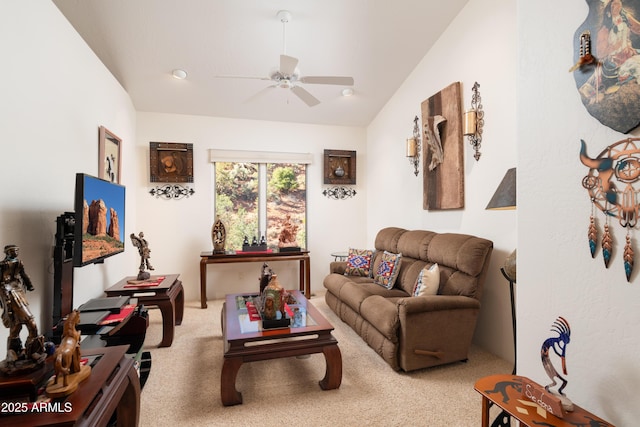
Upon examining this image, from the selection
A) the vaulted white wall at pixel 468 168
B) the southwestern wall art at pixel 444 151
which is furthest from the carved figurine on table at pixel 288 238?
the southwestern wall art at pixel 444 151

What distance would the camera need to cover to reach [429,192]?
3.69m

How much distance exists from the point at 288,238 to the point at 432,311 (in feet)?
8.54

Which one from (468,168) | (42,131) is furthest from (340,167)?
(42,131)

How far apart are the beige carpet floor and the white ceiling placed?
2.68m

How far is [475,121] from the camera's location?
296cm

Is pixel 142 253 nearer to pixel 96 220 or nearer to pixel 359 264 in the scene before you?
pixel 96 220

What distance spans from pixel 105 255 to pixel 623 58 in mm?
3141

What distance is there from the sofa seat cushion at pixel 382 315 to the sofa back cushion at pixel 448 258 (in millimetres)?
591

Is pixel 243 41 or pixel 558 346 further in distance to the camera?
pixel 243 41

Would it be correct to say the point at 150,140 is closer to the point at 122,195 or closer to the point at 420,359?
the point at 122,195

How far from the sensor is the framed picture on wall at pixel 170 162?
4.40 m

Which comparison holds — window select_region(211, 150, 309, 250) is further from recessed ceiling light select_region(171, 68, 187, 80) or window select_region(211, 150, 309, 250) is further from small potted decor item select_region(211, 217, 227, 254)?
recessed ceiling light select_region(171, 68, 187, 80)

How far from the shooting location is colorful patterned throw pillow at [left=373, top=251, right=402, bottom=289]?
11.2 ft

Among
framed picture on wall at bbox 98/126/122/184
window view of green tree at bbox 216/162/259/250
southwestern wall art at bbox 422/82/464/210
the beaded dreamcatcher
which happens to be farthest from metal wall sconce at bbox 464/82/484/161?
framed picture on wall at bbox 98/126/122/184
